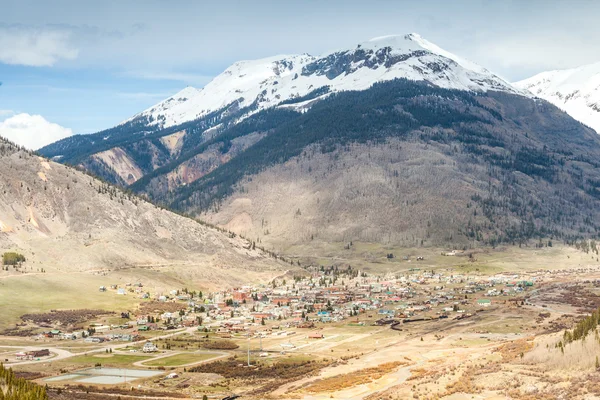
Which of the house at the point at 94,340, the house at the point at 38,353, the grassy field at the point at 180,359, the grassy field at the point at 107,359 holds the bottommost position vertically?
the grassy field at the point at 180,359

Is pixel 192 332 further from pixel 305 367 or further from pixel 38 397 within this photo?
pixel 38 397

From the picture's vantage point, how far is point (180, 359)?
142m

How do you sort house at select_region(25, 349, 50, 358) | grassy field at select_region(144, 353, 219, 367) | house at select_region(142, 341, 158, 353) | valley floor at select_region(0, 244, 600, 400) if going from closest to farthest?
valley floor at select_region(0, 244, 600, 400) → grassy field at select_region(144, 353, 219, 367) → house at select_region(25, 349, 50, 358) → house at select_region(142, 341, 158, 353)

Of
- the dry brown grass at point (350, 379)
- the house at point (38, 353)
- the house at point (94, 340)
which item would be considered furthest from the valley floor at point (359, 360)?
the house at point (38, 353)

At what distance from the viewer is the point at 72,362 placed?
138250 mm

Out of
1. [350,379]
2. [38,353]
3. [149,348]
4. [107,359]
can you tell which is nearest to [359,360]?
[350,379]

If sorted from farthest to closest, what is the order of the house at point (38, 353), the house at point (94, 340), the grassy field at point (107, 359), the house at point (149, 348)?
the house at point (94, 340) → the house at point (149, 348) → the house at point (38, 353) → the grassy field at point (107, 359)

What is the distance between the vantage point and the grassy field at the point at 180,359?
448ft

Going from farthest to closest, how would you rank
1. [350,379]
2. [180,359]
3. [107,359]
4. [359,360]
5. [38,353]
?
[38,353] → [107,359] → [180,359] → [359,360] → [350,379]

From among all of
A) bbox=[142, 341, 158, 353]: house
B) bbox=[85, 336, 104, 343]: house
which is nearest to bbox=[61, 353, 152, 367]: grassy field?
bbox=[142, 341, 158, 353]: house

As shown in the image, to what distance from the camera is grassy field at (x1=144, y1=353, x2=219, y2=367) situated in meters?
137

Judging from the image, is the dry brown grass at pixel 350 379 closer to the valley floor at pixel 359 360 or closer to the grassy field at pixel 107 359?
the valley floor at pixel 359 360

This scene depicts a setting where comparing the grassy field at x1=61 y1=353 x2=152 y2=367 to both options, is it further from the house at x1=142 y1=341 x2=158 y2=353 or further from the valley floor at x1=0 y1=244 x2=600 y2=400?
the house at x1=142 y1=341 x2=158 y2=353

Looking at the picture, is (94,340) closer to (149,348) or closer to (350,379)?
(149,348)
